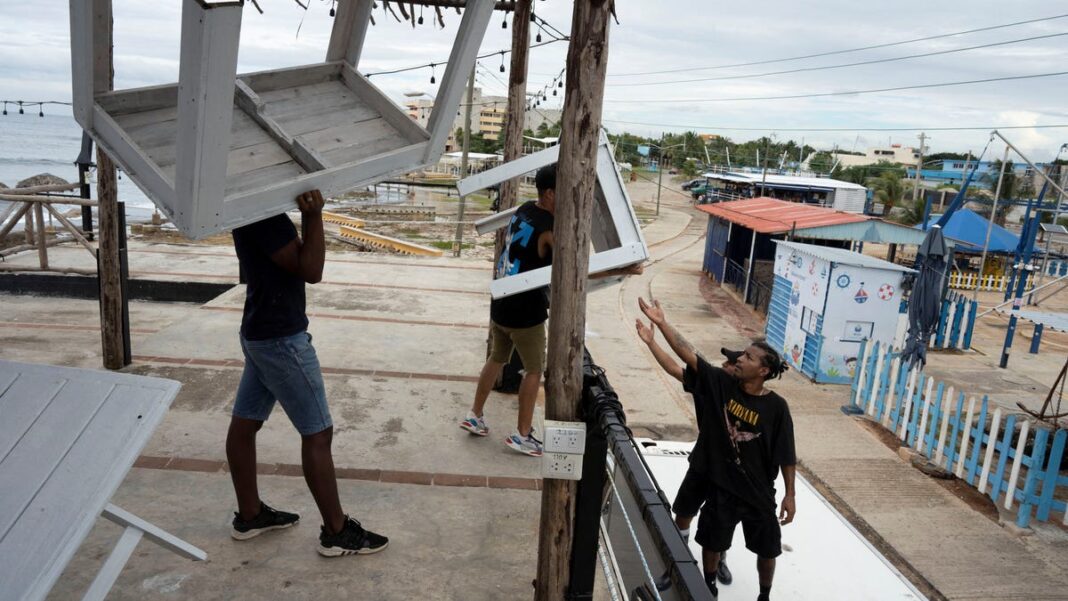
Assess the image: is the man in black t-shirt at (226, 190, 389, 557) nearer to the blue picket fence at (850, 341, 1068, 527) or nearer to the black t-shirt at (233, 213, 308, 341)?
the black t-shirt at (233, 213, 308, 341)

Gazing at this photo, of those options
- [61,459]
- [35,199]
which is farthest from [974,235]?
[61,459]

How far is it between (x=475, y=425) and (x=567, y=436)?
250 cm

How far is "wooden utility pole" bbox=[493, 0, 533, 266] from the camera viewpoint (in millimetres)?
5943

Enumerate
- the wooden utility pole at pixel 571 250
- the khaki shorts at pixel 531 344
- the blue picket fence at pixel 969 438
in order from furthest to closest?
the blue picket fence at pixel 969 438 < the khaki shorts at pixel 531 344 < the wooden utility pole at pixel 571 250

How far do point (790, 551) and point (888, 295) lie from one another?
6476 mm

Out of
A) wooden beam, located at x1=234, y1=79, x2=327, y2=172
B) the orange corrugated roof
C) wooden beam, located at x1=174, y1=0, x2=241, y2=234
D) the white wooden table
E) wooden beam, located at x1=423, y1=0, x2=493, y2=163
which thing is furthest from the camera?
the orange corrugated roof

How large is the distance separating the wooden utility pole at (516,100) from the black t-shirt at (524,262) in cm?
139

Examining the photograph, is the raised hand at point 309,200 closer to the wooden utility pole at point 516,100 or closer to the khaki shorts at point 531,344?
the khaki shorts at point 531,344

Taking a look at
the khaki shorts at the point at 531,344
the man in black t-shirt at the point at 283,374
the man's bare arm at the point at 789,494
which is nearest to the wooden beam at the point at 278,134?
the man in black t-shirt at the point at 283,374

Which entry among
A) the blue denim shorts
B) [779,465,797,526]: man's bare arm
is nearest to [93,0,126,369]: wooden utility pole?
the blue denim shorts

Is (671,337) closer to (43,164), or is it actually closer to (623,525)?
(623,525)

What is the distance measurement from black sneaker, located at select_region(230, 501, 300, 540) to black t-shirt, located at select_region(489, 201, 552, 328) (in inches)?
66.7

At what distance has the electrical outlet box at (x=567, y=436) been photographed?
258 cm

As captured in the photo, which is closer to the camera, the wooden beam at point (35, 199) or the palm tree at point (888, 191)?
the wooden beam at point (35, 199)
